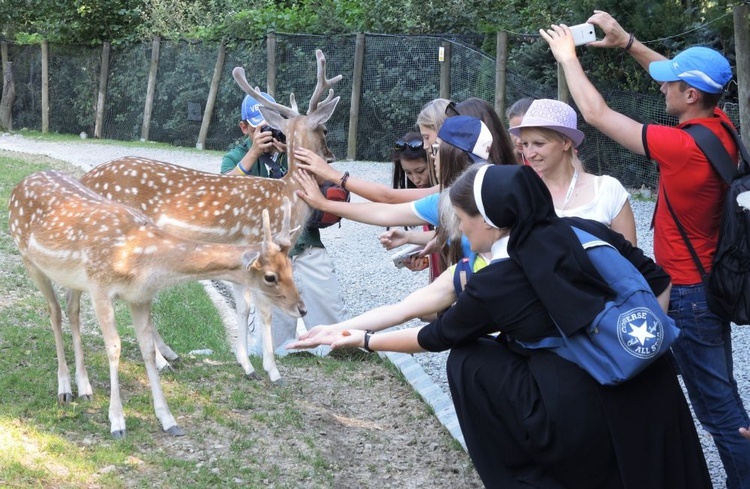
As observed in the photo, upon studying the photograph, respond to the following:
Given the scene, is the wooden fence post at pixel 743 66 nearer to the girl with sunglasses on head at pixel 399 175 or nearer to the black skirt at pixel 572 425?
the girl with sunglasses on head at pixel 399 175

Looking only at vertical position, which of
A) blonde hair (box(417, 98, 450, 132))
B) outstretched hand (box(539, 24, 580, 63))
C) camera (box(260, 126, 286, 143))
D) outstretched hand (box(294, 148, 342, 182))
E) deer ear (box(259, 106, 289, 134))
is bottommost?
outstretched hand (box(294, 148, 342, 182))

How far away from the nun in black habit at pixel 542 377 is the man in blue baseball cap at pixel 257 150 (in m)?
3.55

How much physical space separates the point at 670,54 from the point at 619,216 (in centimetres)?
1028

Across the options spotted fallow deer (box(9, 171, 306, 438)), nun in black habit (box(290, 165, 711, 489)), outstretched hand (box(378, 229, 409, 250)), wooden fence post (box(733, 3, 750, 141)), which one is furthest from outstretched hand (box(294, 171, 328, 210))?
wooden fence post (box(733, 3, 750, 141))

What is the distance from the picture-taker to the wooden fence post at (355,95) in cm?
1881

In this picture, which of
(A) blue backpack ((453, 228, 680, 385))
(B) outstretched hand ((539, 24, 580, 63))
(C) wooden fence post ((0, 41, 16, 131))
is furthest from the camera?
(C) wooden fence post ((0, 41, 16, 131))

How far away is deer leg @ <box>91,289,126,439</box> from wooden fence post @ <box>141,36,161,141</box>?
18710 mm

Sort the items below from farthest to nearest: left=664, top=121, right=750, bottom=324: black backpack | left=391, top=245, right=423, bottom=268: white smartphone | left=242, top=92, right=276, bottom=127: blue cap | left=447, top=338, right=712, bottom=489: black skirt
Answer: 1. left=242, top=92, right=276, bottom=127: blue cap
2. left=391, top=245, right=423, bottom=268: white smartphone
3. left=664, top=121, right=750, bottom=324: black backpack
4. left=447, top=338, right=712, bottom=489: black skirt

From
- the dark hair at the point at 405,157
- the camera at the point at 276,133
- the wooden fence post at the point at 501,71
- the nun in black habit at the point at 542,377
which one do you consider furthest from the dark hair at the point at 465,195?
the wooden fence post at the point at 501,71

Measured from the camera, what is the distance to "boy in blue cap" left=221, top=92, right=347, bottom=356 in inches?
282

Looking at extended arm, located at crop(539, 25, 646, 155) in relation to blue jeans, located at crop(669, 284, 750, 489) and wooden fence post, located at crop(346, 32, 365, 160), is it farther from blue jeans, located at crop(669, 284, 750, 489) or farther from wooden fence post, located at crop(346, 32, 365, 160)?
wooden fence post, located at crop(346, 32, 365, 160)

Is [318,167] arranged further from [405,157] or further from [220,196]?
[220,196]

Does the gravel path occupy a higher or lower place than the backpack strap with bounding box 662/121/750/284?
lower

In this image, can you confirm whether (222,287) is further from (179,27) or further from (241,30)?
(179,27)
